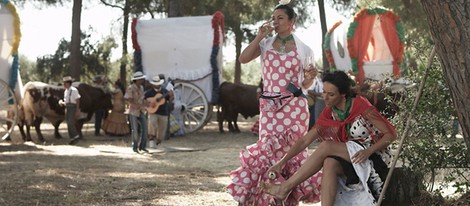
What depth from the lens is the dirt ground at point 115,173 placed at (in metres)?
7.02

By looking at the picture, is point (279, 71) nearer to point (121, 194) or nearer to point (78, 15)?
point (121, 194)

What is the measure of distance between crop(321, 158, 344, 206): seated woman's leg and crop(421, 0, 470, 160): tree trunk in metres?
0.88

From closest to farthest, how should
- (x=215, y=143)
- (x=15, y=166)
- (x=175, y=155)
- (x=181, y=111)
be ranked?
(x=15, y=166) < (x=175, y=155) < (x=215, y=143) < (x=181, y=111)

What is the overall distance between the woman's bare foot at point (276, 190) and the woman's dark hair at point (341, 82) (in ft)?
2.39

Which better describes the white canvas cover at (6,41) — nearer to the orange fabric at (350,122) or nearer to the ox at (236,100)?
the ox at (236,100)

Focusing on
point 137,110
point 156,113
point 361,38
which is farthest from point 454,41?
point 361,38

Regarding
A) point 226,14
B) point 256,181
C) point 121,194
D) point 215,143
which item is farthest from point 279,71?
point 226,14

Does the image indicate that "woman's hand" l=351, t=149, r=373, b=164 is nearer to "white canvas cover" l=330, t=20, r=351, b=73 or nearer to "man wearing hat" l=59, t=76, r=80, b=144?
"man wearing hat" l=59, t=76, r=80, b=144

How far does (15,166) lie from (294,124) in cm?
556

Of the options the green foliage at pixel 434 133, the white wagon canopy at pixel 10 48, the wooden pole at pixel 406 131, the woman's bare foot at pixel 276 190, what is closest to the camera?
the wooden pole at pixel 406 131

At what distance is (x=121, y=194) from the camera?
7281 mm

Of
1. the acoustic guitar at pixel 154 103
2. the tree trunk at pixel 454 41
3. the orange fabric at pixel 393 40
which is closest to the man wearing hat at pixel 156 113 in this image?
the acoustic guitar at pixel 154 103

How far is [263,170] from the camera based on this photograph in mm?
5465

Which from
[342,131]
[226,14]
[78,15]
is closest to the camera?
[342,131]
